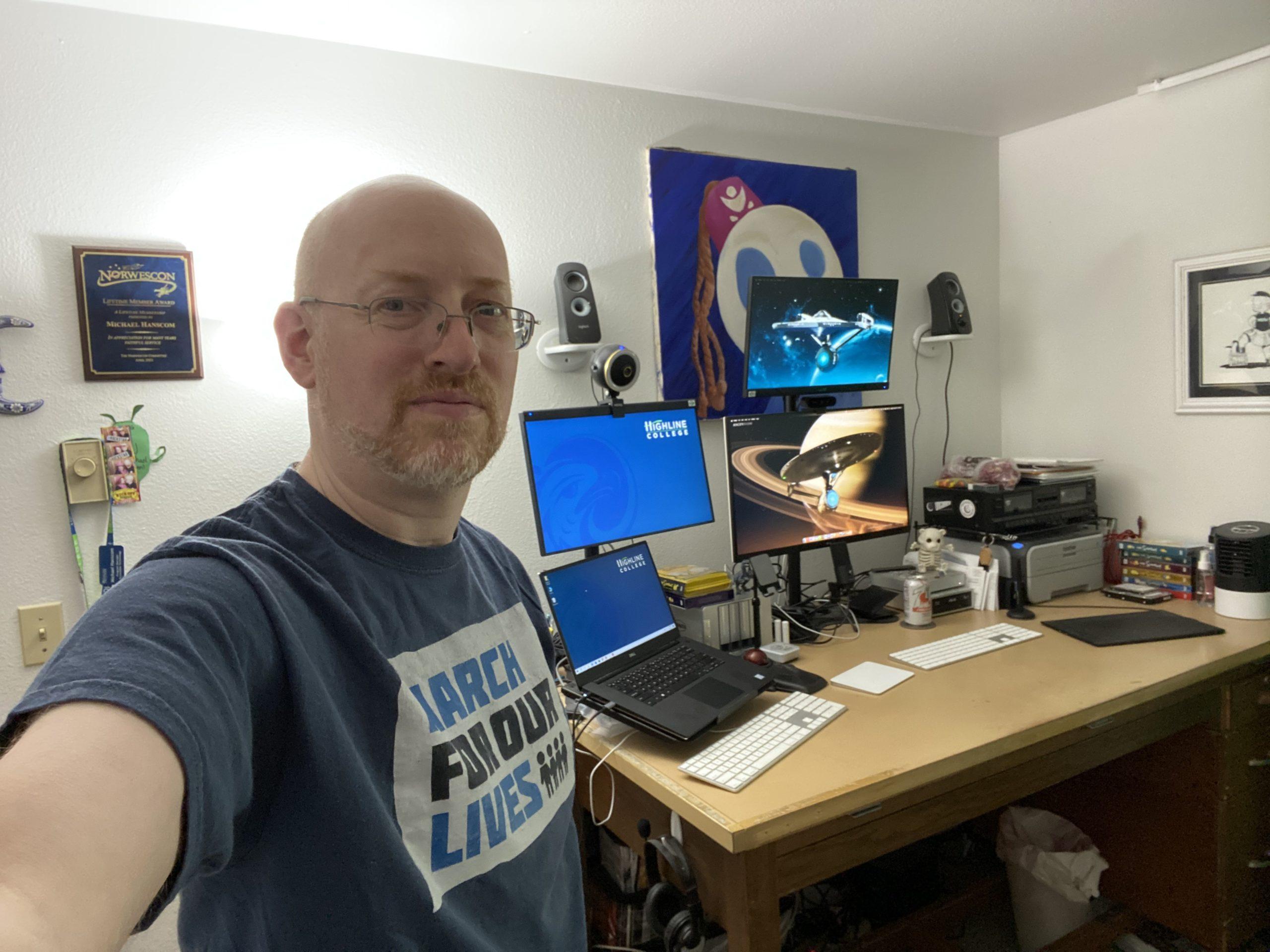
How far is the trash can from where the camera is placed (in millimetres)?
1884

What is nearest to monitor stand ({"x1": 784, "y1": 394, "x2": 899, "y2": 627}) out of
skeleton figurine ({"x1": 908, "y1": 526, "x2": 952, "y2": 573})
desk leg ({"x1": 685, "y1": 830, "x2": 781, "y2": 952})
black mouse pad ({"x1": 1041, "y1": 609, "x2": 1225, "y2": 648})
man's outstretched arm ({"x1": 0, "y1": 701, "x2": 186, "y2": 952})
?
skeleton figurine ({"x1": 908, "y1": 526, "x2": 952, "y2": 573})

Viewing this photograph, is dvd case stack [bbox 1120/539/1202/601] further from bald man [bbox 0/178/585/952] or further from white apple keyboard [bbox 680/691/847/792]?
bald man [bbox 0/178/585/952]

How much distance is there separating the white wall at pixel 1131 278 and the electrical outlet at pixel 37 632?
3150 millimetres

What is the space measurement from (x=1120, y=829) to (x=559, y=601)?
5.69 feet

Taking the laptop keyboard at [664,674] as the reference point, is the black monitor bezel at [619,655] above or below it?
above

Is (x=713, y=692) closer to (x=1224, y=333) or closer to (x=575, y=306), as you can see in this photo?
(x=575, y=306)

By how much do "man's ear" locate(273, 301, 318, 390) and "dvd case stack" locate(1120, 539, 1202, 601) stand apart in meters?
2.43

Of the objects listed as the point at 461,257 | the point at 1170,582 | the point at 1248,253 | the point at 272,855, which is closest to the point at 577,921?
the point at 272,855

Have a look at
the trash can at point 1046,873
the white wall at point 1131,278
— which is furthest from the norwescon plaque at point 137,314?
the white wall at point 1131,278

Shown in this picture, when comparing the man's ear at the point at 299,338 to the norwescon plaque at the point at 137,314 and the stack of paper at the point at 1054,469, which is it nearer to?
the norwescon plaque at the point at 137,314

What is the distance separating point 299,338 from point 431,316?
16 centimetres

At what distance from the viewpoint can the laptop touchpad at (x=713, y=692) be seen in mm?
1415

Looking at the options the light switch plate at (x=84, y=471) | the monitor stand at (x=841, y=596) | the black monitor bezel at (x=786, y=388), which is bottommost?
the monitor stand at (x=841, y=596)

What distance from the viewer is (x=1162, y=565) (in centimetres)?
223
